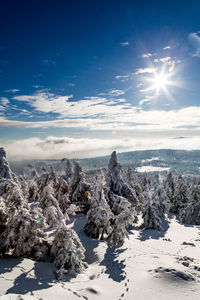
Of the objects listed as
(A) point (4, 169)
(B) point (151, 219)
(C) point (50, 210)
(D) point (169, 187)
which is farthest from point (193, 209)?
(A) point (4, 169)

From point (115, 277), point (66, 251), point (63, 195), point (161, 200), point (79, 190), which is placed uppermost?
point (79, 190)

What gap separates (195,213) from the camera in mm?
34500

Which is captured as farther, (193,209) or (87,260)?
(193,209)

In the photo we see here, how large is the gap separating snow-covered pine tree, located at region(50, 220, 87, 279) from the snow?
59 cm

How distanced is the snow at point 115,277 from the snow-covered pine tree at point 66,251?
1.95ft

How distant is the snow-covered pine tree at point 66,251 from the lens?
1345cm

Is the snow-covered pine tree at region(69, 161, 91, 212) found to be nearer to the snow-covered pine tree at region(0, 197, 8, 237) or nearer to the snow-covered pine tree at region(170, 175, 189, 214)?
the snow-covered pine tree at region(0, 197, 8, 237)

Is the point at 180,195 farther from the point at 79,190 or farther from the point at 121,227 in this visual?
the point at 121,227

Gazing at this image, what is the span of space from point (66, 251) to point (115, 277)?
389 cm

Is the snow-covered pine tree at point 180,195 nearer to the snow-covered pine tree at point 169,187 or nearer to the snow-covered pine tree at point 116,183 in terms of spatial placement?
the snow-covered pine tree at point 169,187

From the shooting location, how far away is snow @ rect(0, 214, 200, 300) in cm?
1063

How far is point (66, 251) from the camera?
44.9 feet

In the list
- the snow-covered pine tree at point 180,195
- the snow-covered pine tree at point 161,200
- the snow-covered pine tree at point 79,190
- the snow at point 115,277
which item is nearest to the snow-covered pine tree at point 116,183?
the snow-covered pine tree at point 79,190

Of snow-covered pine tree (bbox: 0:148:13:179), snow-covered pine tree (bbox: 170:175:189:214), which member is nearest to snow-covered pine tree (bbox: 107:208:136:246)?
snow-covered pine tree (bbox: 0:148:13:179)
